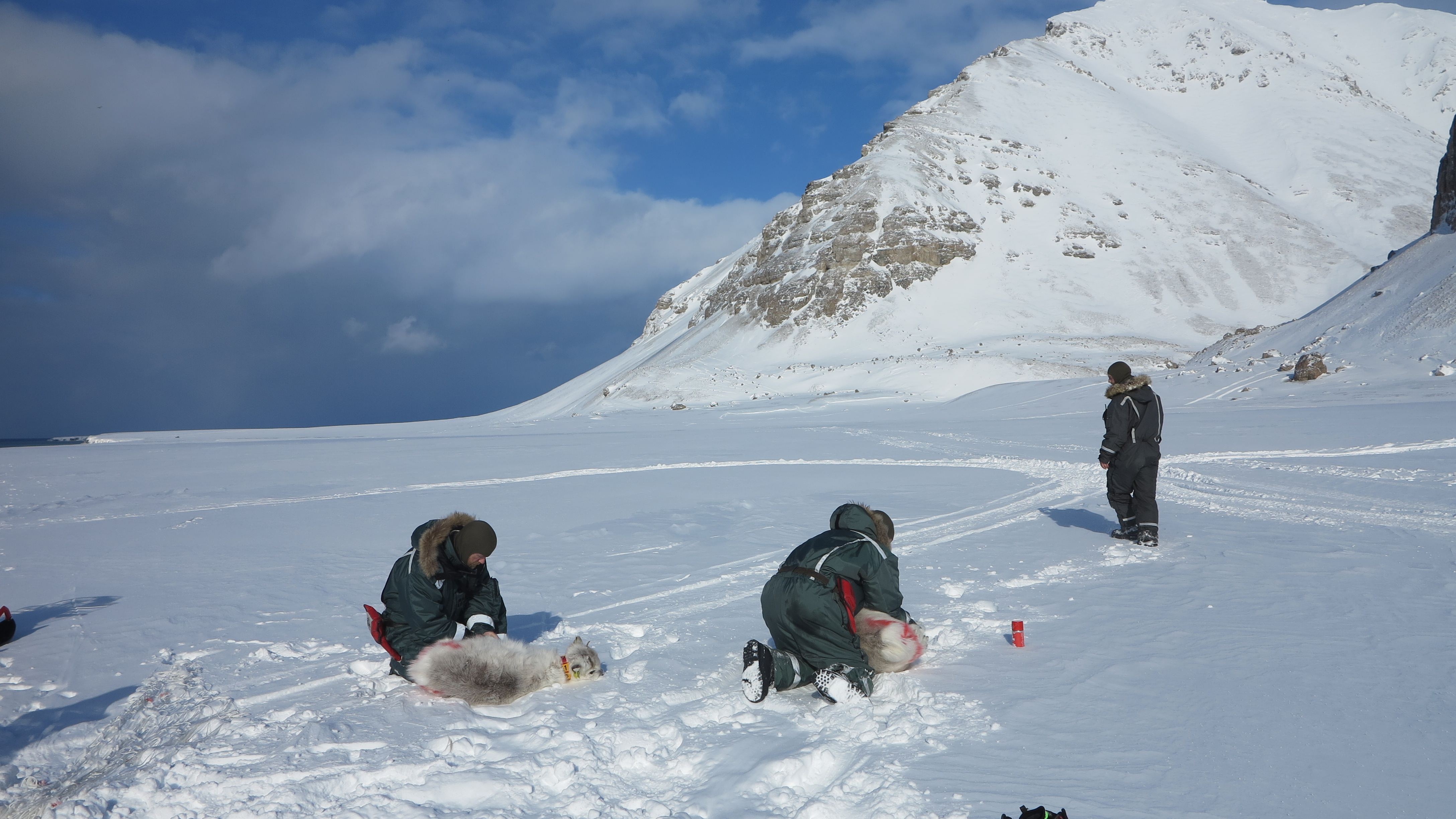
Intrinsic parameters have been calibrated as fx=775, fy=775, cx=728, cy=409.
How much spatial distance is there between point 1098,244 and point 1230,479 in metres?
60.3

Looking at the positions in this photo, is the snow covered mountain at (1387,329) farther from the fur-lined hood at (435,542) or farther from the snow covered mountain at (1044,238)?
the fur-lined hood at (435,542)

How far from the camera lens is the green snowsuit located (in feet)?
13.9

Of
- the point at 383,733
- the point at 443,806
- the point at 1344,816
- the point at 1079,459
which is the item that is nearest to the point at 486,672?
the point at 383,733

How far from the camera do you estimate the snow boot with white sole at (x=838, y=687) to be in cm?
418

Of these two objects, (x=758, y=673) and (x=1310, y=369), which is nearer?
(x=758, y=673)

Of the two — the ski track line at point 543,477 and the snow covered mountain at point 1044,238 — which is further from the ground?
the snow covered mountain at point 1044,238

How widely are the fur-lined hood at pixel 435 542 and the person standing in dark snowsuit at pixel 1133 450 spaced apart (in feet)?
19.9

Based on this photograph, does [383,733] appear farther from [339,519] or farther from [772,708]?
[339,519]

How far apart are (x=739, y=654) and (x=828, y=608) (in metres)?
1.16

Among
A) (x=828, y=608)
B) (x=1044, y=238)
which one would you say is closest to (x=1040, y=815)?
(x=828, y=608)

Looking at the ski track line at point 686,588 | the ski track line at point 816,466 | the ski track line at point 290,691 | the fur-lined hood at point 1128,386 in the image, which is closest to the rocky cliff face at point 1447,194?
the ski track line at point 816,466

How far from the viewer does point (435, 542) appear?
4.54 m

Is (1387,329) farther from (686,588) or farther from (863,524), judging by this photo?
(863,524)

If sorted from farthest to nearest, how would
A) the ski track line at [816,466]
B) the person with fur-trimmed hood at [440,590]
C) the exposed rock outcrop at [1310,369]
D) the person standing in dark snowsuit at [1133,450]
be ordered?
the exposed rock outcrop at [1310,369]
the ski track line at [816,466]
the person standing in dark snowsuit at [1133,450]
the person with fur-trimmed hood at [440,590]
